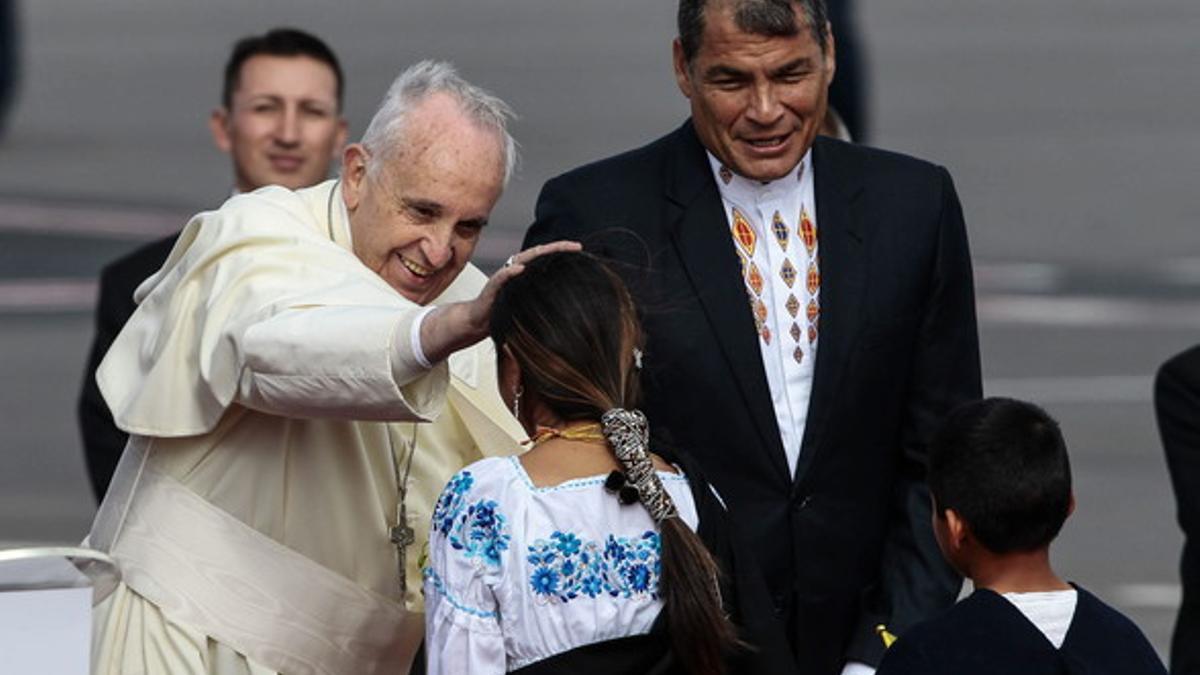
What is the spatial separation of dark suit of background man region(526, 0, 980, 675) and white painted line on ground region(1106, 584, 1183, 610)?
327 cm

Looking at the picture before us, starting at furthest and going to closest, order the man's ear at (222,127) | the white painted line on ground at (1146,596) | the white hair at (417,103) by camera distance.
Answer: the white painted line on ground at (1146,596)
the man's ear at (222,127)
the white hair at (417,103)

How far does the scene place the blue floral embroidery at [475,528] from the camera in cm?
366

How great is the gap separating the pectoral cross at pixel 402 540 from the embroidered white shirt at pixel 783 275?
60 centimetres

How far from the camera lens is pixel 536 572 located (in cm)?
365

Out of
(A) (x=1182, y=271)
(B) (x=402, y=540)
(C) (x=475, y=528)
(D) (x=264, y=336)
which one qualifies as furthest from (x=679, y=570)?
(A) (x=1182, y=271)

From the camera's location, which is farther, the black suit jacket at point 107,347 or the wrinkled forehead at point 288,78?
the wrinkled forehead at point 288,78

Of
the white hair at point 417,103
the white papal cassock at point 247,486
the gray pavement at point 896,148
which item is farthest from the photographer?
the gray pavement at point 896,148

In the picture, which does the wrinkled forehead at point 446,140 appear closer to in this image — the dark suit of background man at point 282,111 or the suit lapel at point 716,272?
the suit lapel at point 716,272

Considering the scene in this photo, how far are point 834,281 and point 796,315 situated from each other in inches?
3.3

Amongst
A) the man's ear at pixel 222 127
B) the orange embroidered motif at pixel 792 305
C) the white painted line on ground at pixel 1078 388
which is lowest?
the white painted line on ground at pixel 1078 388

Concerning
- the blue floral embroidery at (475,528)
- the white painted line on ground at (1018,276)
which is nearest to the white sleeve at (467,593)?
the blue floral embroidery at (475,528)

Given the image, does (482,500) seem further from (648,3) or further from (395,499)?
(648,3)

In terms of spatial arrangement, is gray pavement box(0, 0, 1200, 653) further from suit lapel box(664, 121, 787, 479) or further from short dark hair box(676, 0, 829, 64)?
short dark hair box(676, 0, 829, 64)

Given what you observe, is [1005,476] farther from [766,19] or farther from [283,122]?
[283,122]
